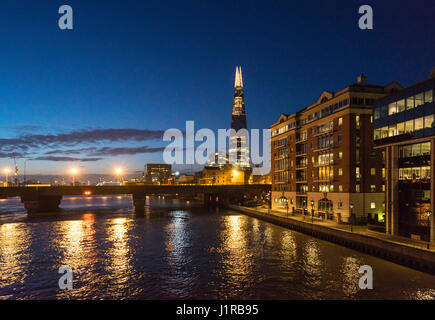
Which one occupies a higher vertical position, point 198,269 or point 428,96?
point 428,96

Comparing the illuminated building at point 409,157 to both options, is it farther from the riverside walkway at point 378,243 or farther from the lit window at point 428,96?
the riverside walkway at point 378,243

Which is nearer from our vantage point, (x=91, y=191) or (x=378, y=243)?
(x=378, y=243)

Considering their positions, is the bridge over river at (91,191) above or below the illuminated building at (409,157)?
below

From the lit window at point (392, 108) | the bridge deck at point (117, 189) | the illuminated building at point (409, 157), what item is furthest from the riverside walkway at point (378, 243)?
the bridge deck at point (117, 189)

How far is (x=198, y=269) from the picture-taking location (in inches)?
1468

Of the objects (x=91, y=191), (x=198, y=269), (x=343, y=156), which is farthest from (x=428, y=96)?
(x=91, y=191)

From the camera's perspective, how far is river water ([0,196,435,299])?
1148 inches

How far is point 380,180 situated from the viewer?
61188mm

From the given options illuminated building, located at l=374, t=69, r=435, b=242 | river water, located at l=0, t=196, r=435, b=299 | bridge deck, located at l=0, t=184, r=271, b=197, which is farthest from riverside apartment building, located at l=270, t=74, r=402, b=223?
bridge deck, located at l=0, t=184, r=271, b=197

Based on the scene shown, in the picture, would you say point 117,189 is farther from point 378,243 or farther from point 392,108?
point 392,108

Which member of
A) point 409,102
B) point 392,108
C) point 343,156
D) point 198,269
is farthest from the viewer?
point 343,156

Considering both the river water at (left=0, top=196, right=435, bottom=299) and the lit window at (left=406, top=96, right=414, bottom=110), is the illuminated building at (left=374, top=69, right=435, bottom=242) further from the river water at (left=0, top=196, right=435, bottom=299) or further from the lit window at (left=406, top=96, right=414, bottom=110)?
the river water at (left=0, top=196, right=435, bottom=299)

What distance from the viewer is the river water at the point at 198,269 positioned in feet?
95.7
